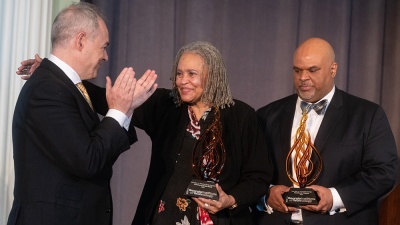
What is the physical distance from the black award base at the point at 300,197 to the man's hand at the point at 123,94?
76 centimetres

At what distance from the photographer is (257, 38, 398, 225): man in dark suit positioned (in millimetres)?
2986

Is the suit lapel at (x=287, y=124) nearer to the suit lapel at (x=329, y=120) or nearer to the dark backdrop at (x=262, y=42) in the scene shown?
the suit lapel at (x=329, y=120)

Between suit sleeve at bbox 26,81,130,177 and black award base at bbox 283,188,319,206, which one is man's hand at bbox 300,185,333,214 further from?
suit sleeve at bbox 26,81,130,177

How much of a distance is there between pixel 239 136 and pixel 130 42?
5.13 ft

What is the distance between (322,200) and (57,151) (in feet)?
3.90

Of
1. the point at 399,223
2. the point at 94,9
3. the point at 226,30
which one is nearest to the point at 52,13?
the point at 226,30

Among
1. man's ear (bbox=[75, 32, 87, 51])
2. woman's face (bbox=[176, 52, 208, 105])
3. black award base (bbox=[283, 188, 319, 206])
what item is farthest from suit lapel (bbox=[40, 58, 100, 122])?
black award base (bbox=[283, 188, 319, 206])

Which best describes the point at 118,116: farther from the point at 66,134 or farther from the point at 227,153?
the point at 227,153

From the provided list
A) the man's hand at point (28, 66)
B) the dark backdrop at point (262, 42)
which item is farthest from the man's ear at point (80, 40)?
the dark backdrop at point (262, 42)

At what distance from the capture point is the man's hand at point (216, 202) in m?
2.63

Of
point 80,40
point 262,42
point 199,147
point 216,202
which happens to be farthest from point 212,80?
point 262,42

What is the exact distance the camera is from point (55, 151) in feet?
7.49

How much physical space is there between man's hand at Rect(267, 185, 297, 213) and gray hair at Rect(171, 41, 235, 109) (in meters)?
0.42

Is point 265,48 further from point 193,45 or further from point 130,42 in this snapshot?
point 193,45
